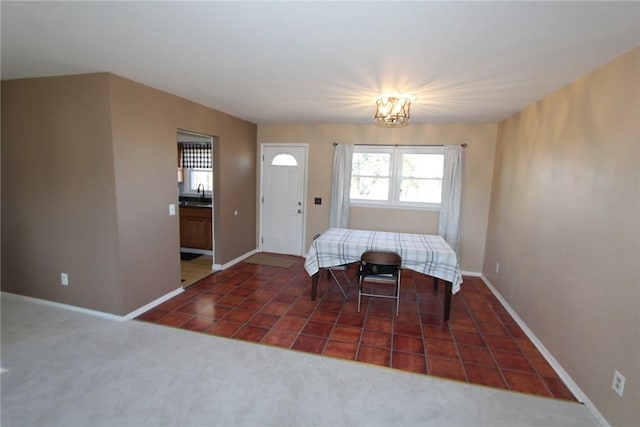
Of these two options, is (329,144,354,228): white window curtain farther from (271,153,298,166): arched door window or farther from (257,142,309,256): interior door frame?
(271,153,298,166): arched door window

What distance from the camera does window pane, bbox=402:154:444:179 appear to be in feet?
15.9

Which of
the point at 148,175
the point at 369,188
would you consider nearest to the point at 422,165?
the point at 369,188

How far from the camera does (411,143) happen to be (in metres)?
4.85

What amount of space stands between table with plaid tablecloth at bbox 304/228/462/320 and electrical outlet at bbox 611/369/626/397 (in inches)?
56.2

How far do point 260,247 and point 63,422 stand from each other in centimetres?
404

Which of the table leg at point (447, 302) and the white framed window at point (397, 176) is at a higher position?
the white framed window at point (397, 176)

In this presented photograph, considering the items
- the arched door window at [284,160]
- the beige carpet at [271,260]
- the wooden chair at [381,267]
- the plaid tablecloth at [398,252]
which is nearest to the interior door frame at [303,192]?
the arched door window at [284,160]

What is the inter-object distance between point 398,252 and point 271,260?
8.51 feet

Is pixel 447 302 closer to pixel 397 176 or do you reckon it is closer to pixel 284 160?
pixel 397 176

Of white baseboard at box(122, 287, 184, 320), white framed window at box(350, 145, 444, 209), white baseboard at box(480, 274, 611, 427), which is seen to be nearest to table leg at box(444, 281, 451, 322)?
white baseboard at box(480, 274, 611, 427)

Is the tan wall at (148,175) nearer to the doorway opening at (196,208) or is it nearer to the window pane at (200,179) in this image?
the doorway opening at (196,208)

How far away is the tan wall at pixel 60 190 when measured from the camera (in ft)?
9.38

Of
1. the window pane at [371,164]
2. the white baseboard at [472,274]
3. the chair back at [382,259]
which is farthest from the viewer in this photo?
the window pane at [371,164]

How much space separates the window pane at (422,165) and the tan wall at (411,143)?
23 centimetres
